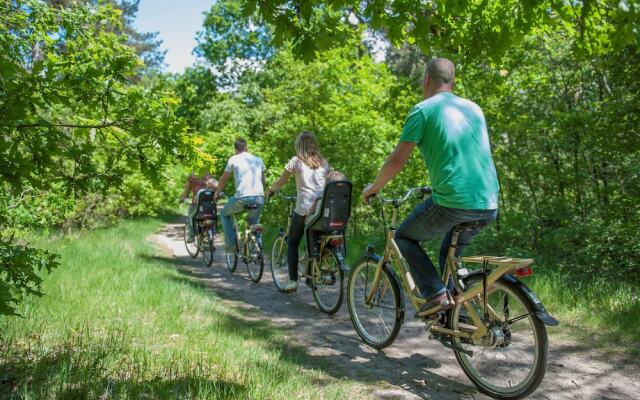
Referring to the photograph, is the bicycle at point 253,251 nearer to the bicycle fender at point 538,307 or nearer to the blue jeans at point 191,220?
the blue jeans at point 191,220

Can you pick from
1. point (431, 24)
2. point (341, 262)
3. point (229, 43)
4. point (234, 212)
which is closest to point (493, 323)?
point (431, 24)

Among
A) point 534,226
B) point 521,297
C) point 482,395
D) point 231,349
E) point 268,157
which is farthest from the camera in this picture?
point 268,157

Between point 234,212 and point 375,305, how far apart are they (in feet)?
14.3

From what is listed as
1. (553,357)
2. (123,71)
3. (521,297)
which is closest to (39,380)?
(123,71)

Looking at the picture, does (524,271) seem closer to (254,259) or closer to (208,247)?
(254,259)

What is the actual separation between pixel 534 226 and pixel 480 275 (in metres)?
5.29

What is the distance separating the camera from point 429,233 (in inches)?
158

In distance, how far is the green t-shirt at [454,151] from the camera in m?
3.65

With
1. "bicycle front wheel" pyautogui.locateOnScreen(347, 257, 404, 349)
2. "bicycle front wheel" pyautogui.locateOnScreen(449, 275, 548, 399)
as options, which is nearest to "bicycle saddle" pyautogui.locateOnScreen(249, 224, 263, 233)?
"bicycle front wheel" pyautogui.locateOnScreen(347, 257, 404, 349)

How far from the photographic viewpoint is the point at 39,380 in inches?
139

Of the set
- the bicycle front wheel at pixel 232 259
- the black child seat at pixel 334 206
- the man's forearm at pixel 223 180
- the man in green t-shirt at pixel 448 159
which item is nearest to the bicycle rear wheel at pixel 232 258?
the bicycle front wheel at pixel 232 259

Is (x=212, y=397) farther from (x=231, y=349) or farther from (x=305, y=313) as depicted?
(x=305, y=313)

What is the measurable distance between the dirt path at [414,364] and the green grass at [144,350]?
0.24m

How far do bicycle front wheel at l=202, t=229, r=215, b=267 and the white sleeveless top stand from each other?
13.0ft
